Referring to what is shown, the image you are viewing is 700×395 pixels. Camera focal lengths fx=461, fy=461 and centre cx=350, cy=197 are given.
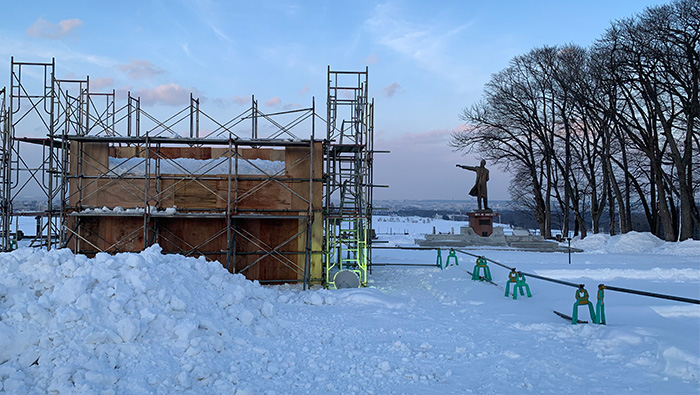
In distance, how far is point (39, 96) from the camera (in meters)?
14.6

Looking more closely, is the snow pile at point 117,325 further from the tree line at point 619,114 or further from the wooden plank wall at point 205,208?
the tree line at point 619,114

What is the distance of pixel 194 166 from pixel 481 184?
2173 centimetres

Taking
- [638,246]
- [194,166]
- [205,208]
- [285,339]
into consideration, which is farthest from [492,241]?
[285,339]

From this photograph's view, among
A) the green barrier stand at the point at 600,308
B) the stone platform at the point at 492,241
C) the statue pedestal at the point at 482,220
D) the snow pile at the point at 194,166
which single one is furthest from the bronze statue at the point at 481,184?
→ the green barrier stand at the point at 600,308

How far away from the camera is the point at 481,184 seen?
30781mm

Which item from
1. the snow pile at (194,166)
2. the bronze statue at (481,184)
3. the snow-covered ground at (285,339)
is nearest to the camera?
the snow-covered ground at (285,339)

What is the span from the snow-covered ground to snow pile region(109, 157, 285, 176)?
12.9 ft

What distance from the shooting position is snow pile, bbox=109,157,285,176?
13.5m

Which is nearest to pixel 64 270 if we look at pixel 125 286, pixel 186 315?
pixel 125 286

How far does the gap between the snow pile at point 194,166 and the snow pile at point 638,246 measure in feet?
63.3

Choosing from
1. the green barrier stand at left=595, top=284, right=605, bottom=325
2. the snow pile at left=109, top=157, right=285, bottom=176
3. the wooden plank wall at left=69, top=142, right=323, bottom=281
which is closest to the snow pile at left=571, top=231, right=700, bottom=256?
the green barrier stand at left=595, top=284, right=605, bottom=325

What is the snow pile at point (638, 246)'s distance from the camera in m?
23.2

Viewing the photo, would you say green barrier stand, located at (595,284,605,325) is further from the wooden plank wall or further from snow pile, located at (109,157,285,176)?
snow pile, located at (109,157,285,176)

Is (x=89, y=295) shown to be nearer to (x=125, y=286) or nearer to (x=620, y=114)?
(x=125, y=286)
